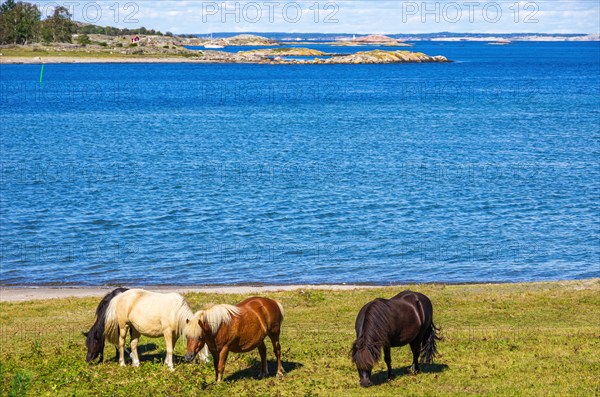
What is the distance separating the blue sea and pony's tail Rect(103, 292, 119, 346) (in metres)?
17.2

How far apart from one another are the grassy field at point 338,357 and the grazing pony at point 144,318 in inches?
23.6

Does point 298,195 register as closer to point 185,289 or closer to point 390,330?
point 185,289

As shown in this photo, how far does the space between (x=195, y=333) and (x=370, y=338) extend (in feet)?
10.6

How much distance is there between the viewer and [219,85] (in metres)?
166

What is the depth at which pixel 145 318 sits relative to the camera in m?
16.7

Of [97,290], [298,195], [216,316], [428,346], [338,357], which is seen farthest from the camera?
[298,195]

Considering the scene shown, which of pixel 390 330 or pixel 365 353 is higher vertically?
pixel 390 330

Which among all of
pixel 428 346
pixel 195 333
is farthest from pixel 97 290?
pixel 428 346

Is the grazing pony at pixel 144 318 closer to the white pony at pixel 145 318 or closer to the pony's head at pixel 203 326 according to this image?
the white pony at pixel 145 318

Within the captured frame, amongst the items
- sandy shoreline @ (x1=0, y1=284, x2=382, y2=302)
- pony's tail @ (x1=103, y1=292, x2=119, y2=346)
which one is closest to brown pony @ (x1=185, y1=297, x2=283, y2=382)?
pony's tail @ (x1=103, y1=292, x2=119, y2=346)

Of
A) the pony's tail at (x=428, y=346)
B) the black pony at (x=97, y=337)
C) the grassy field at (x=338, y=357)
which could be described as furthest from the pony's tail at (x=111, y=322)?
the pony's tail at (x=428, y=346)

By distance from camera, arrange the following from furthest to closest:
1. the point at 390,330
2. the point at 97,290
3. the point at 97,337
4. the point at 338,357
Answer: the point at 97,290 < the point at 338,357 < the point at 97,337 < the point at 390,330

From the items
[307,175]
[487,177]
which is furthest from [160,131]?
[487,177]

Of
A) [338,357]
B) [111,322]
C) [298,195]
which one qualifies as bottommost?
[298,195]
